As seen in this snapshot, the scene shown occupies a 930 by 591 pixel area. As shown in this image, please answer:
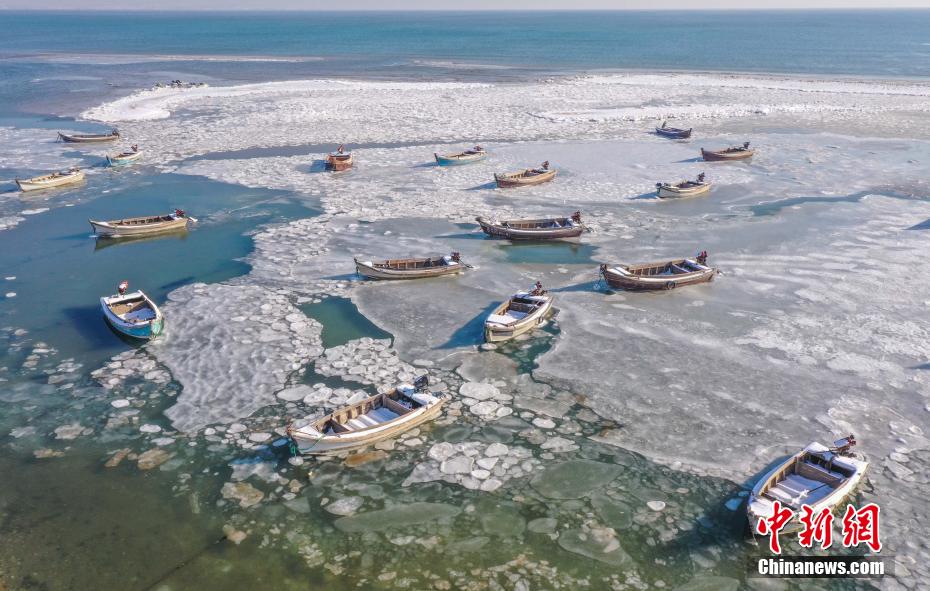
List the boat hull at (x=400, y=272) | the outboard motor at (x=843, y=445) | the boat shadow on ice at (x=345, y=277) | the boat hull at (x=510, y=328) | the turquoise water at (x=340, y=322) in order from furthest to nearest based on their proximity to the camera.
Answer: the boat shadow on ice at (x=345, y=277) < the boat hull at (x=400, y=272) < the turquoise water at (x=340, y=322) < the boat hull at (x=510, y=328) < the outboard motor at (x=843, y=445)

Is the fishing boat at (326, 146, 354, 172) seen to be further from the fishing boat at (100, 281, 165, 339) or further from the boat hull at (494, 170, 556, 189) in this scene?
the fishing boat at (100, 281, 165, 339)

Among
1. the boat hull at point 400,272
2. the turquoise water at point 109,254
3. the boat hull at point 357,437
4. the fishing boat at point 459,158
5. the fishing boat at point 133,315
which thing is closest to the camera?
the boat hull at point 357,437

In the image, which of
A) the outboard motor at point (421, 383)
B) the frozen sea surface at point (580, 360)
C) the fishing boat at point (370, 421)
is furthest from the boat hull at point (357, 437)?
the outboard motor at point (421, 383)

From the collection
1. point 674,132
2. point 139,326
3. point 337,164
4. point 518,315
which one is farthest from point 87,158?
point 674,132

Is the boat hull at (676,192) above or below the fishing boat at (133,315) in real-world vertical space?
above

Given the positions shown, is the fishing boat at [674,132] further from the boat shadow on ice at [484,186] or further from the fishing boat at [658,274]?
the fishing boat at [658,274]

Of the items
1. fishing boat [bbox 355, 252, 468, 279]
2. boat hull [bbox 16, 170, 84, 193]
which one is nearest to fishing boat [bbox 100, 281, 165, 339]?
fishing boat [bbox 355, 252, 468, 279]

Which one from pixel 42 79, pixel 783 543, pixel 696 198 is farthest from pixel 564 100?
pixel 42 79

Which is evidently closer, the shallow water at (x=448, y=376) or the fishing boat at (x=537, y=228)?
the shallow water at (x=448, y=376)
